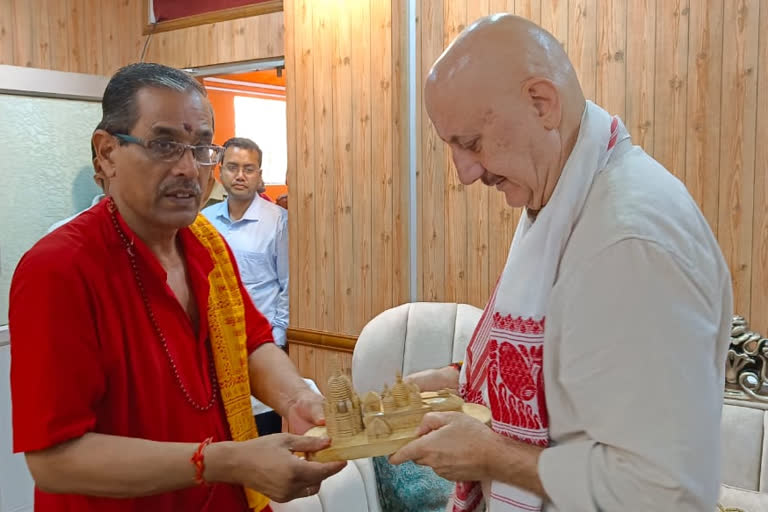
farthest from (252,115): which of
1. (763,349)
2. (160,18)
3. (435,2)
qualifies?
(763,349)

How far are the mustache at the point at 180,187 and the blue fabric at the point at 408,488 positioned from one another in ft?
4.07

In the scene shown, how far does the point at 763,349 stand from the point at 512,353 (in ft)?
6.90

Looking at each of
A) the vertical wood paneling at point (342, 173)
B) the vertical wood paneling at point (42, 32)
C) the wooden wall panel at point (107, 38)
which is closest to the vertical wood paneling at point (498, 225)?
the vertical wood paneling at point (342, 173)

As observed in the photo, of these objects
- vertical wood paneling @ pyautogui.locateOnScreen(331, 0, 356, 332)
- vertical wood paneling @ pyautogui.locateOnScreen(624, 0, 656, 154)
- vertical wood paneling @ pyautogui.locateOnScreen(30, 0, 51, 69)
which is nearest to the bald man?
vertical wood paneling @ pyautogui.locateOnScreen(624, 0, 656, 154)

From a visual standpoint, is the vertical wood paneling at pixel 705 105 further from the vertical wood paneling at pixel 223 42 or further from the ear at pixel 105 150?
the ear at pixel 105 150

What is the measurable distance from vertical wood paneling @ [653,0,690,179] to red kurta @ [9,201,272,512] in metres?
2.36

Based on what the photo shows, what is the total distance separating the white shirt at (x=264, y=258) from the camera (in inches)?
180

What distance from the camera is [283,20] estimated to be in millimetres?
4492

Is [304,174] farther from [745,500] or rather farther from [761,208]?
[745,500]

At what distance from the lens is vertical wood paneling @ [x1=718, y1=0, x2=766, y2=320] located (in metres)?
2.91

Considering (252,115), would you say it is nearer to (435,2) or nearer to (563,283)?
(435,2)

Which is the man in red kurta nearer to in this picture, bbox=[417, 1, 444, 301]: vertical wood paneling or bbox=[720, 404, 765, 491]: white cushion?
bbox=[720, 404, 765, 491]: white cushion

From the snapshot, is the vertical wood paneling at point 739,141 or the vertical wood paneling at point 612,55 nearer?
the vertical wood paneling at point 739,141

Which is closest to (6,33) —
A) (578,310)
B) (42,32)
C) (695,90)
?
(42,32)
